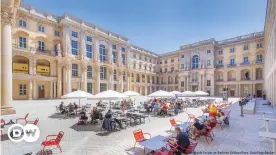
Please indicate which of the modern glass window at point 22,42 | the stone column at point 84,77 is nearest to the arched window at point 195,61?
the stone column at point 84,77

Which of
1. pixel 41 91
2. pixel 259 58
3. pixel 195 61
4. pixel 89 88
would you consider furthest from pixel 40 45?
pixel 259 58

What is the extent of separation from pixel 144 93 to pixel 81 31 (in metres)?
30.3

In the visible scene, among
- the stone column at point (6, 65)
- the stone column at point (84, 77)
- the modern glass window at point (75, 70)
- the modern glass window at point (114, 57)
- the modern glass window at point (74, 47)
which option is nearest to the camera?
the stone column at point (6, 65)

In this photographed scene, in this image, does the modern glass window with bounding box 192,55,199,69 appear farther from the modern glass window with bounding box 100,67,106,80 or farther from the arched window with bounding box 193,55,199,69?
the modern glass window with bounding box 100,67,106,80

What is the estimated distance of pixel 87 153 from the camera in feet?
19.1

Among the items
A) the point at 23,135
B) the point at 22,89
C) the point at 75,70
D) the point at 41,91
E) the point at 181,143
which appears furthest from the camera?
the point at 75,70

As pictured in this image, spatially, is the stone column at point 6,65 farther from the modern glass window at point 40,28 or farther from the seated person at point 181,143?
the modern glass window at point 40,28

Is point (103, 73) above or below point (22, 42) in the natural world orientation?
below

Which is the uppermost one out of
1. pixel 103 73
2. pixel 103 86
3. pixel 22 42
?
pixel 22 42

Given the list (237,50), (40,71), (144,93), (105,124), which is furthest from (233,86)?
(40,71)

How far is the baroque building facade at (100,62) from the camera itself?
1061 inches

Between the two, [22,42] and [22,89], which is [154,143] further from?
[22,42]

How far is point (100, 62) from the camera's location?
38.2 m

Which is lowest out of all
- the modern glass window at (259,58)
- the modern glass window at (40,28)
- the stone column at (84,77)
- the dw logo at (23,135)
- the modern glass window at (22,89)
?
the dw logo at (23,135)
